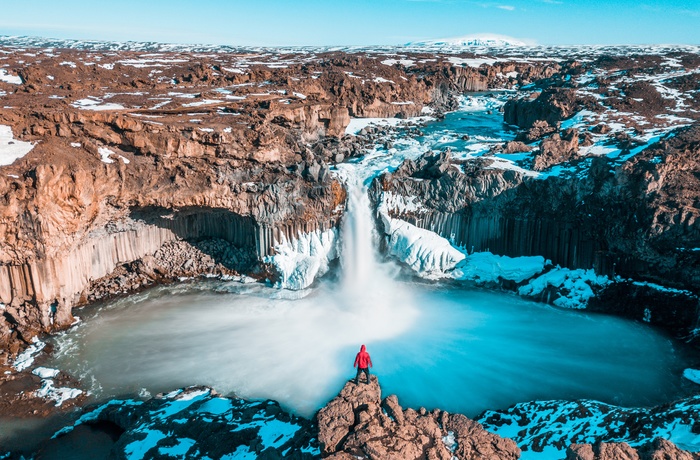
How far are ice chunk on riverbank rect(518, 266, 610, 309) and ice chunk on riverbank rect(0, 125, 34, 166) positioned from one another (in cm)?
2384

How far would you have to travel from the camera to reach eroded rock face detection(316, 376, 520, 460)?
1020cm

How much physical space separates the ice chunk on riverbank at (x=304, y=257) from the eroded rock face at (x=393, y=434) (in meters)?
13.3

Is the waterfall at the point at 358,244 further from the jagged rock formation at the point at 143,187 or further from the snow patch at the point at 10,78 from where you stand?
the snow patch at the point at 10,78

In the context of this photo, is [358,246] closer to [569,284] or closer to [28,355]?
[569,284]

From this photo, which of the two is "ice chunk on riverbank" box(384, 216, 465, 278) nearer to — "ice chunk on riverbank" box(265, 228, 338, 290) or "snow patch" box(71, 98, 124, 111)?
"ice chunk on riverbank" box(265, 228, 338, 290)

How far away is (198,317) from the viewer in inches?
877

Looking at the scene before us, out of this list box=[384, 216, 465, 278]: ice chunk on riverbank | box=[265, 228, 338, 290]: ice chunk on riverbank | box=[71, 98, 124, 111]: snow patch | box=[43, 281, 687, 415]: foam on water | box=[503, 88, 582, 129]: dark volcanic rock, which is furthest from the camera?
box=[503, 88, 582, 129]: dark volcanic rock

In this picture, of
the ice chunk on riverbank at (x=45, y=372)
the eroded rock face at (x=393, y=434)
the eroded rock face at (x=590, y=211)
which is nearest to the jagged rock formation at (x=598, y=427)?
the eroded rock face at (x=393, y=434)

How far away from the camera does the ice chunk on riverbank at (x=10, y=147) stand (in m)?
20.4

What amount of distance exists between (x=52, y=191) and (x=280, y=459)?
49.2 feet

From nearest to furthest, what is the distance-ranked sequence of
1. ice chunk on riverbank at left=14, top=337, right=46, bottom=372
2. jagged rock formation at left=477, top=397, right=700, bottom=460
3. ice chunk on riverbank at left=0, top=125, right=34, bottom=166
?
1. jagged rock formation at left=477, top=397, right=700, bottom=460
2. ice chunk on riverbank at left=14, top=337, right=46, bottom=372
3. ice chunk on riverbank at left=0, top=125, right=34, bottom=166

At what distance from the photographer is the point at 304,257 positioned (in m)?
25.5

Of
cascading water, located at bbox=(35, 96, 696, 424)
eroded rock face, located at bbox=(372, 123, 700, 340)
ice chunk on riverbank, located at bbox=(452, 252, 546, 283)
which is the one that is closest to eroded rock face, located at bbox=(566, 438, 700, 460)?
cascading water, located at bbox=(35, 96, 696, 424)

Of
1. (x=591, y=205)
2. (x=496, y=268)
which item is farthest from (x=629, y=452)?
(x=591, y=205)
